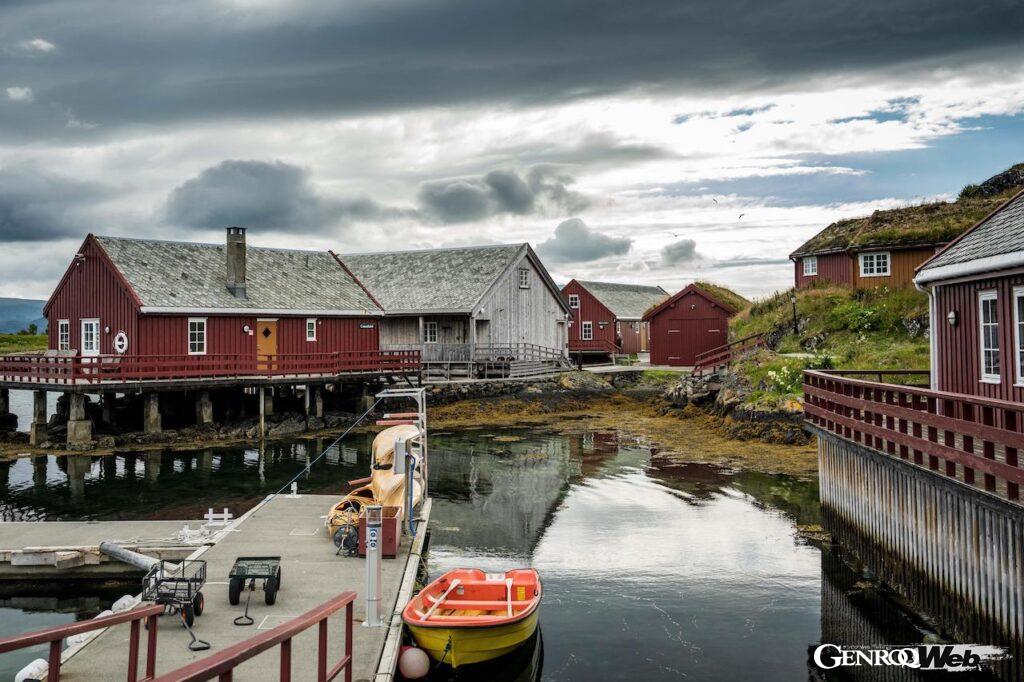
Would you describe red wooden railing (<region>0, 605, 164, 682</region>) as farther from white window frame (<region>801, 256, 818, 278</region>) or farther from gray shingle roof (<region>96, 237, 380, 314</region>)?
white window frame (<region>801, 256, 818, 278</region>)

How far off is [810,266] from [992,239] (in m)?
30.9

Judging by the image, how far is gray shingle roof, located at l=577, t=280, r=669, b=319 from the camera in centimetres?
6838

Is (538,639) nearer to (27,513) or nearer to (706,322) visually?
(27,513)

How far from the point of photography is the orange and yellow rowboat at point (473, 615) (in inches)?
406

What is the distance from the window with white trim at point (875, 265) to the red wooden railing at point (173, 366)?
25.2 metres

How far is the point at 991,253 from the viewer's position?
1403cm

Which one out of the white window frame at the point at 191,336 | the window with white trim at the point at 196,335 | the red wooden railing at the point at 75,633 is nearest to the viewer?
the red wooden railing at the point at 75,633

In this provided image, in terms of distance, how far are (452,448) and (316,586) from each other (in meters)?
19.7

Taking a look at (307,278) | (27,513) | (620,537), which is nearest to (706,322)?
(307,278)

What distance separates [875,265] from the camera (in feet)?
134

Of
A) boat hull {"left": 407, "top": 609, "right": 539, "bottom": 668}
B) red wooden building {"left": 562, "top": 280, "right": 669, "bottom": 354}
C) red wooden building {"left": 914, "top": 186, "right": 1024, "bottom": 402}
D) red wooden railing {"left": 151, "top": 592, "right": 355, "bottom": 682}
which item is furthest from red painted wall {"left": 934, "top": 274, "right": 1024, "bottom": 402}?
red wooden building {"left": 562, "top": 280, "right": 669, "bottom": 354}

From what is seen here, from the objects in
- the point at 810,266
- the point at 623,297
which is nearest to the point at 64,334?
the point at 810,266

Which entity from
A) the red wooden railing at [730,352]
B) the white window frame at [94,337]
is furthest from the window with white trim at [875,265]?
the white window frame at [94,337]

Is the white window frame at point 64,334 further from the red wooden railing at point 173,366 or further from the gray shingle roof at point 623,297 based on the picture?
the gray shingle roof at point 623,297
